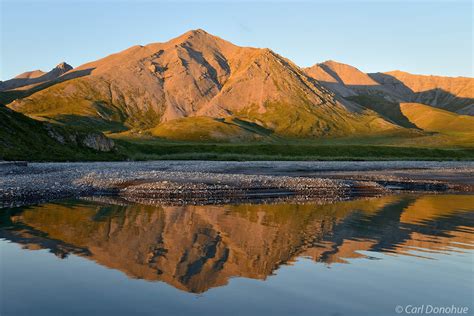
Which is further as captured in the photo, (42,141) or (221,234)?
(42,141)

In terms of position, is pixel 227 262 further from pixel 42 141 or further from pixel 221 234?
pixel 42 141

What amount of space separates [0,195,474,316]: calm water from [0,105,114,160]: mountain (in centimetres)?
5247

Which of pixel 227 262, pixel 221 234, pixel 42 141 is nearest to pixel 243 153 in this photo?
pixel 42 141

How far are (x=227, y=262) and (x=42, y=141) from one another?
79.5 m

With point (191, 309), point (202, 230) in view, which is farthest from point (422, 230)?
point (191, 309)

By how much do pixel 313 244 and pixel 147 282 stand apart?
974 cm

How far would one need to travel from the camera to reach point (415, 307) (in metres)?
14.9

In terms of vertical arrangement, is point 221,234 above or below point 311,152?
below

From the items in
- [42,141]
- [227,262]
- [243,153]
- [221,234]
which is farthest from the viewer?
[243,153]

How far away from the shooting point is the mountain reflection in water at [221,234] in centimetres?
1962

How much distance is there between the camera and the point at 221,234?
26.3m

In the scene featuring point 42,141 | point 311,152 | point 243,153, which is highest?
point 42,141

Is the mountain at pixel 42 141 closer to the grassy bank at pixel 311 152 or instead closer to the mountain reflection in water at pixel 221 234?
the grassy bank at pixel 311 152

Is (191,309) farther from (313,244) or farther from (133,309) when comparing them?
A: (313,244)
